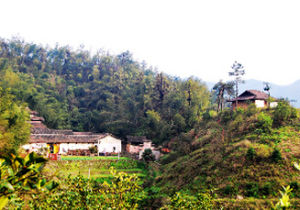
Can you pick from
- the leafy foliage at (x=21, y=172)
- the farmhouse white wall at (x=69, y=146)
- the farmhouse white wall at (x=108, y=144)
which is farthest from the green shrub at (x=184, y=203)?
the farmhouse white wall at (x=108, y=144)

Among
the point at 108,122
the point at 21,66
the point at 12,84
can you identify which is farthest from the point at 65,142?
the point at 21,66

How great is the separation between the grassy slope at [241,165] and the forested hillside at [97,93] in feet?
46.7

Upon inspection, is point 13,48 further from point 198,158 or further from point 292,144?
point 292,144

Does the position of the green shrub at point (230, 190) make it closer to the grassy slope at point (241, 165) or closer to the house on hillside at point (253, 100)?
the grassy slope at point (241, 165)

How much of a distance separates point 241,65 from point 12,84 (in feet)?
143

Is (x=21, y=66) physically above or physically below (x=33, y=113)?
above

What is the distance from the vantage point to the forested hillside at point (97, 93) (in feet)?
131

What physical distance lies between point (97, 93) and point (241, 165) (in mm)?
50681

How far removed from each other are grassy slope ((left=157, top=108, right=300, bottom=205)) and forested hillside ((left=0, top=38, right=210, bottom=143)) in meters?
14.2

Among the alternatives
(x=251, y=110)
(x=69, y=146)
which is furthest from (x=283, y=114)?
(x=69, y=146)

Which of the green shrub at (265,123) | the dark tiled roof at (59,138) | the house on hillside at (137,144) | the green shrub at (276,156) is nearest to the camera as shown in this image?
the green shrub at (276,156)

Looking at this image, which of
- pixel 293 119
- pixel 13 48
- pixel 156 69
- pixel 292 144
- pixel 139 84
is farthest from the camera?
pixel 156 69

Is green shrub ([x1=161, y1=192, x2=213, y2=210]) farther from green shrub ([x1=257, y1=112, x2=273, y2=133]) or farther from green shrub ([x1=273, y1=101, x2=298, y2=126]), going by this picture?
green shrub ([x1=273, y1=101, x2=298, y2=126])

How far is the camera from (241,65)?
3259cm
